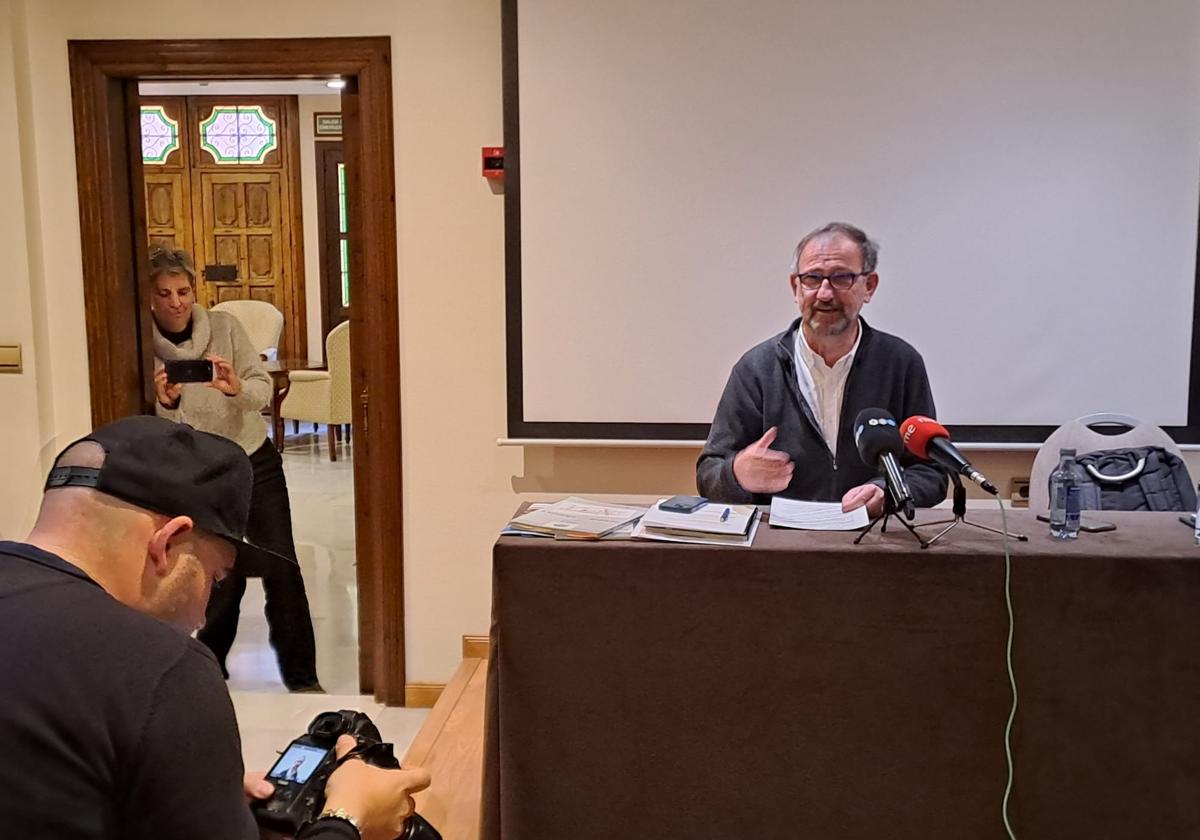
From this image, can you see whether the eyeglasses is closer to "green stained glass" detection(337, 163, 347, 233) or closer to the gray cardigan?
the gray cardigan

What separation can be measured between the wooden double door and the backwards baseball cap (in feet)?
24.4

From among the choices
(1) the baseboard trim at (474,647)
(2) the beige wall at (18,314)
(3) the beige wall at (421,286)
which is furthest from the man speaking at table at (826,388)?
(2) the beige wall at (18,314)

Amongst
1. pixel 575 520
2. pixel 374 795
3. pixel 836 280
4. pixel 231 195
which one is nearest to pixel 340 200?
pixel 231 195

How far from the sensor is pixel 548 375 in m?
3.20

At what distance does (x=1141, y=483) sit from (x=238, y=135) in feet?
24.7

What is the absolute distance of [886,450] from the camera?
1816mm

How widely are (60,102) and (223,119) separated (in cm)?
537

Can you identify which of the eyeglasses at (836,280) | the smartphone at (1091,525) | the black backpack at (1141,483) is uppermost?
the eyeglasses at (836,280)

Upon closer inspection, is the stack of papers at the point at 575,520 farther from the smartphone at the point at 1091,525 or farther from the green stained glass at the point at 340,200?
the green stained glass at the point at 340,200

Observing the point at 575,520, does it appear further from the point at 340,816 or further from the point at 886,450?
the point at 340,816

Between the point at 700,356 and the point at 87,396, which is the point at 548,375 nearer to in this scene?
the point at 700,356

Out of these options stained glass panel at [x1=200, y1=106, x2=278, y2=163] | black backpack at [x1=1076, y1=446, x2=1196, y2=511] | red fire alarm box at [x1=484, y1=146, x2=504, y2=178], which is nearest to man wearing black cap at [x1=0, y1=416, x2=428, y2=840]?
red fire alarm box at [x1=484, y1=146, x2=504, y2=178]

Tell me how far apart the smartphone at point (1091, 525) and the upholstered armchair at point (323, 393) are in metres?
5.07

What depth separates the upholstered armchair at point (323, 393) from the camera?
6418 millimetres
